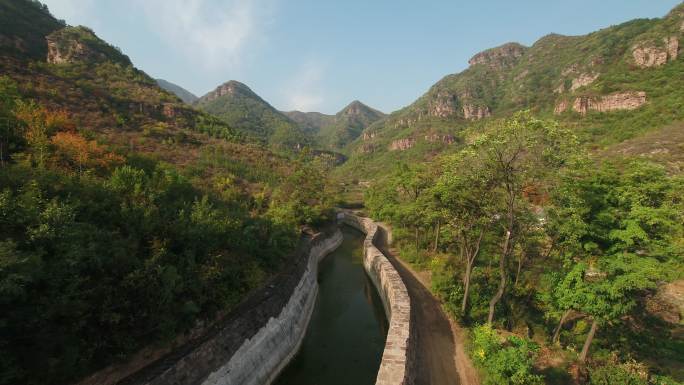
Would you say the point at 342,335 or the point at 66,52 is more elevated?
the point at 66,52

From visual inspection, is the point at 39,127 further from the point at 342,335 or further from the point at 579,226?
the point at 579,226

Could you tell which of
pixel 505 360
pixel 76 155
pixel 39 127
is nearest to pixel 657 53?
pixel 505 360

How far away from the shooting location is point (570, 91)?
9969cm

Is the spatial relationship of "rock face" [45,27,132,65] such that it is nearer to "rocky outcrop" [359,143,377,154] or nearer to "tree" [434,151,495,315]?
"tree" [434,151,495,315]

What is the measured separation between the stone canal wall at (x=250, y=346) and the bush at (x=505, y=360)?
405 inches

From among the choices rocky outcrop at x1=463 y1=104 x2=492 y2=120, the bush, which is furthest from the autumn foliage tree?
rocky outcrop at x1=463 y1=104 x2=492 y2=120

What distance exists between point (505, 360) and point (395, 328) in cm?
515

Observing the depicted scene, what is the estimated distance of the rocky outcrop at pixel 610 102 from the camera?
6669 cm

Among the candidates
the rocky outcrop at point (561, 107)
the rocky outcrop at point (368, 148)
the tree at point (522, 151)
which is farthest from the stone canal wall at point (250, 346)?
the rocky outcrop at point (368, 148)

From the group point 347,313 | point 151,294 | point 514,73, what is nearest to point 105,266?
point 151,294

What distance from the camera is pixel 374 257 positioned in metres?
27.8

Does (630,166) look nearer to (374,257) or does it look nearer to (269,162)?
(374,257)

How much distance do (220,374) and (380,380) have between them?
6.63m

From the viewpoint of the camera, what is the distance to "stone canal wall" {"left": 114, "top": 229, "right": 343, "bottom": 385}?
33.6 feet
